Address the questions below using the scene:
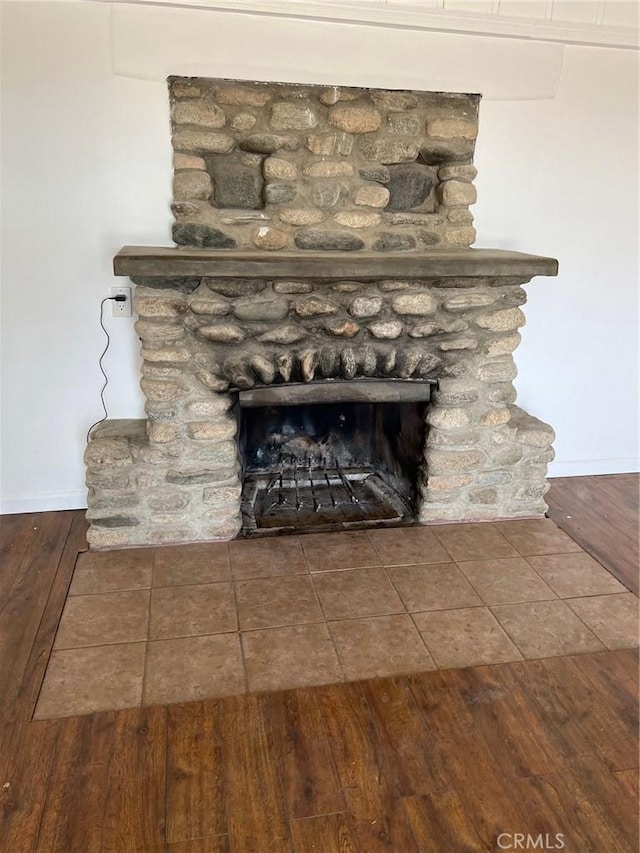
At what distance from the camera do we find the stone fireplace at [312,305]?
2.35 metres

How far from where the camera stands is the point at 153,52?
2.32m

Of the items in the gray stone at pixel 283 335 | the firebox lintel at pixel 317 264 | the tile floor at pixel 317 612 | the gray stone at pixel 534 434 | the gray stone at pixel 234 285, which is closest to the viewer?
the tile floor at pixel 317 612

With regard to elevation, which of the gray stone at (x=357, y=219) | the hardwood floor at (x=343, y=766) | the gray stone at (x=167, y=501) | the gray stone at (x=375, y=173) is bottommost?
the hardwood floor at (x=343, y=766)

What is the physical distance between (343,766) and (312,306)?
1.50 meters

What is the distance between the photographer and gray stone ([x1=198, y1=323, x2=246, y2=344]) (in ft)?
7.68

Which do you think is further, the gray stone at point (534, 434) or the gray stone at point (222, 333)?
the gray stone at point (534, 434)

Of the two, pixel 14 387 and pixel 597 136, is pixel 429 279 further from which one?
pixel 14 387

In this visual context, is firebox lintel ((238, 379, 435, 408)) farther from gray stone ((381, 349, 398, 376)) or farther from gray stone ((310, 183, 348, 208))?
gray stone ((310, 183, 348, 208))

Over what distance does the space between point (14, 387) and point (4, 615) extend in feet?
3.16

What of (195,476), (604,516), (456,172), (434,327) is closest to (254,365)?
(195,476)

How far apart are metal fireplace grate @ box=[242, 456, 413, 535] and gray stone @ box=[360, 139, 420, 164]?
55.6 inches

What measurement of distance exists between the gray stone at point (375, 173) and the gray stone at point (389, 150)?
33 millimetres

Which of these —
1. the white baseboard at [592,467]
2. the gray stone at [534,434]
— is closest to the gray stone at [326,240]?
the gray stone at [534,434]

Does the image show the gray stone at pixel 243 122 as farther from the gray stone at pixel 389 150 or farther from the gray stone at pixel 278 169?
the gray stone at pixel 389 150
